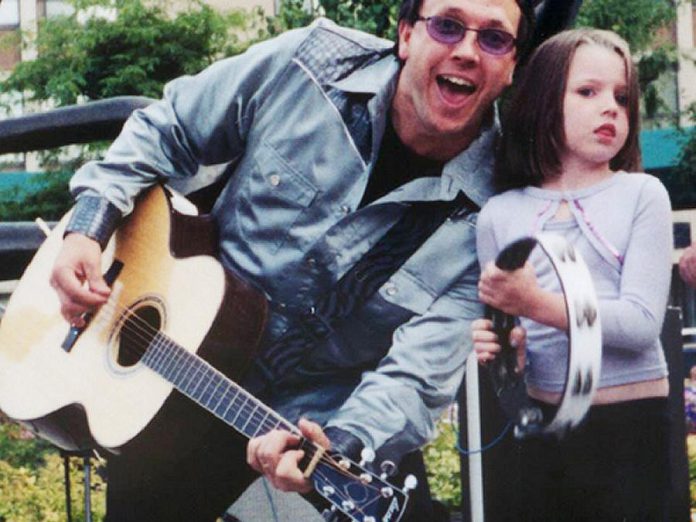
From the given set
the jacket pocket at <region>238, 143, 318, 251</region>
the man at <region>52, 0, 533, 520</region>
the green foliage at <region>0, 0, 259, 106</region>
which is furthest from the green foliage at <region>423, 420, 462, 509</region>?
the green foliage at <region>0, 0, 259, 106</region>

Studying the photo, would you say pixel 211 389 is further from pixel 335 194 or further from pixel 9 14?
pixel 9 14

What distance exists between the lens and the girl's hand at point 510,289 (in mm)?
1600

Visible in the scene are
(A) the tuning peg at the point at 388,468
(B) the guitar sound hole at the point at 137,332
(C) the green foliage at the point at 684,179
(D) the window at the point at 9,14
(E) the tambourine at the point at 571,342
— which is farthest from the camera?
(D) the window at the point at 9,14

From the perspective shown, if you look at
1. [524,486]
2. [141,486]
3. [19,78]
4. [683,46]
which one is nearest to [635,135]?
[683,46]

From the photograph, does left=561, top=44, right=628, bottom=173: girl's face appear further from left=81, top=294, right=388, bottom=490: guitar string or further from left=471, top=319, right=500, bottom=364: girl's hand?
left=81, top=294, right=388, bottom=490: guitar string

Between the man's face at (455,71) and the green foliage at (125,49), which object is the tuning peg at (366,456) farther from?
the green foliage at (125,49)

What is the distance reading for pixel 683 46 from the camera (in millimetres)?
1812

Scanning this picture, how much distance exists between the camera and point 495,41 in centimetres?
168

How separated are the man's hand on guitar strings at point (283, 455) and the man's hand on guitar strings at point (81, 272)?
0.35 meters

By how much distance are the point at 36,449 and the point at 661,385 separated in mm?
1052

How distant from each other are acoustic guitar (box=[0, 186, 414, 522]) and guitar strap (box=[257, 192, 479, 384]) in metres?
0.04

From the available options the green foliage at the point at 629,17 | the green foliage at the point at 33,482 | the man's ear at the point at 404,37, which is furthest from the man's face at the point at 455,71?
the green foliage at the point at 33,482

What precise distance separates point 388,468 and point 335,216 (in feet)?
1.16

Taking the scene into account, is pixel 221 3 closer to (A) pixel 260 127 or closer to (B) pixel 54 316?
(A) pixel 260 127
